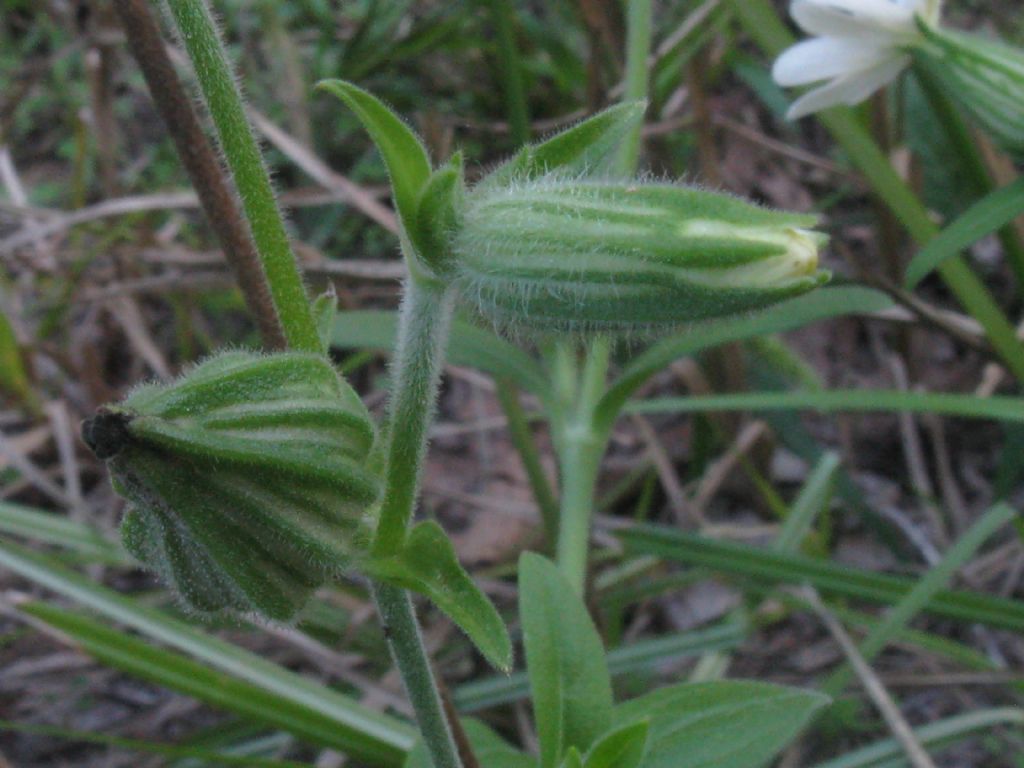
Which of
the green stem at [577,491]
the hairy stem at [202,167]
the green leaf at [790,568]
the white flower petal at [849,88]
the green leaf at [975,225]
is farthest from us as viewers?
the green leaf at [790,568]

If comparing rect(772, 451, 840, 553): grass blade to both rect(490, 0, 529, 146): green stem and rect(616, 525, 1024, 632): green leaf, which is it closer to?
rect(616, 525, 1024, 632): green leaf

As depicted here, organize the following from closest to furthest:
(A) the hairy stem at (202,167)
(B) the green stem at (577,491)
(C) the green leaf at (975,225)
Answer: (A) the hairy stem at (202,167) → (C) the green leaf at (975,225) → (B) the green stem at (577,491)

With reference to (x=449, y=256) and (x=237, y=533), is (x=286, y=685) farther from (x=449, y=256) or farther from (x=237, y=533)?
(x=449, y=256)

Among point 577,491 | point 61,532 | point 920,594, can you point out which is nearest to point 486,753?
point 577,491

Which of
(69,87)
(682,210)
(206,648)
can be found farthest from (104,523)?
(682,210)

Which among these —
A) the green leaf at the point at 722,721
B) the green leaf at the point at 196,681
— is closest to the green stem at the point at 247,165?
the green leaf at the point at 722,721

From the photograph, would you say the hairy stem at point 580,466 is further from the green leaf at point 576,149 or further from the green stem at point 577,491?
the green leaf at point 576,149
